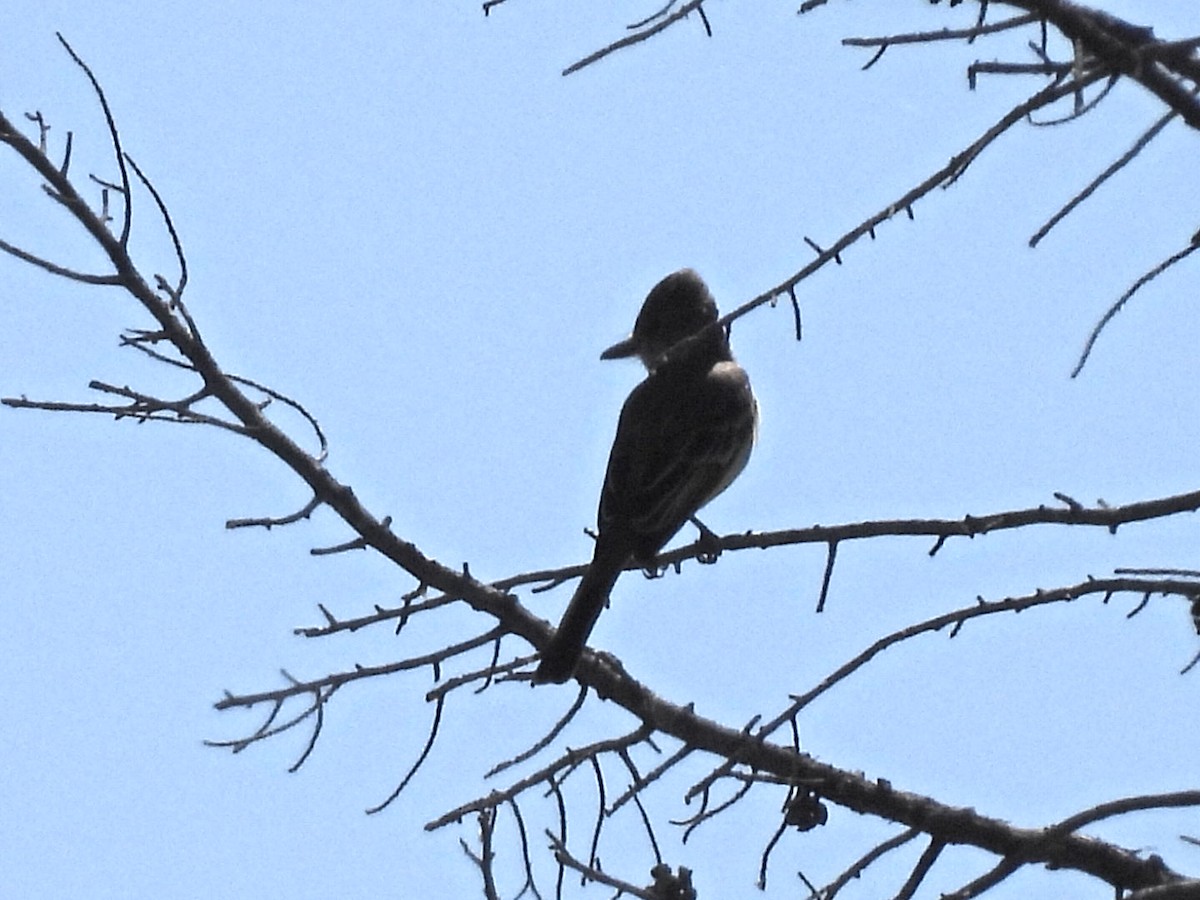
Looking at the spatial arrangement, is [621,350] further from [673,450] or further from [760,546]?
[760,546]

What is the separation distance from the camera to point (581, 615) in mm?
6223

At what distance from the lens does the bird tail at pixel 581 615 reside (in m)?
5.51

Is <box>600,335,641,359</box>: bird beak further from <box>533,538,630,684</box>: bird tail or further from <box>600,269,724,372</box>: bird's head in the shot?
<box>533,538,630,684</box>: bird tail

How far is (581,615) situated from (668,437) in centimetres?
232

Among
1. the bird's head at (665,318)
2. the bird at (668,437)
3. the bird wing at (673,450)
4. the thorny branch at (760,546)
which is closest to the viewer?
the thorny branch at (760,546)

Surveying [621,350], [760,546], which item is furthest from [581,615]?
[621,350]

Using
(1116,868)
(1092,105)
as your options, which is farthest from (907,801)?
(1092,105)

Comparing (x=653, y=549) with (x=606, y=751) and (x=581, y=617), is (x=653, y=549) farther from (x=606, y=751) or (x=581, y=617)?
(x=606, y=751)

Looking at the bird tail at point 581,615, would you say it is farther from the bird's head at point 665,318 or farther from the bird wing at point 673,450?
the bird's head at point 665,318

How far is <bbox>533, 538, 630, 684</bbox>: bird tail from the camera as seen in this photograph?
5.51 meters

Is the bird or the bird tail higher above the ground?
the bird

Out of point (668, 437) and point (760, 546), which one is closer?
point (760, 546)

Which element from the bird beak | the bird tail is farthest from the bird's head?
the bird tail

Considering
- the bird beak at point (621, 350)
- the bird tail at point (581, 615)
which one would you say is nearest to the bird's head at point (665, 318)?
the bird beak at point (621, 350)
